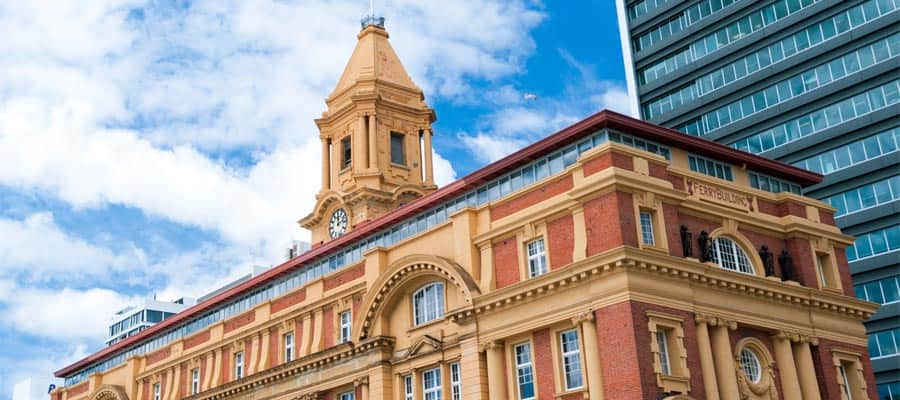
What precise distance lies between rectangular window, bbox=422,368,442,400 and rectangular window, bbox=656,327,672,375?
10.6 meters

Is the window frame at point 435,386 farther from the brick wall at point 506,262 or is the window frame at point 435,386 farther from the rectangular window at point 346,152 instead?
the rectangular window at point 346,152

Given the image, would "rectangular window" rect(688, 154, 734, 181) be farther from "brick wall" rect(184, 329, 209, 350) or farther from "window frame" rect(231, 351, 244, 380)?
"brick wall" rect(184, 329, 209, 350)

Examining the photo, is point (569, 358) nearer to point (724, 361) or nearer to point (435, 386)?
point (724, 361)

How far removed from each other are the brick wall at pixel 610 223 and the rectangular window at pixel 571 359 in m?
3.17

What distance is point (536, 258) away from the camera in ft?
125

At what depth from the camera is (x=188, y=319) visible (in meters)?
60.1

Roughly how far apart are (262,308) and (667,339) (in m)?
25.6

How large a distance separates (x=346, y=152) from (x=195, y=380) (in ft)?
58.2

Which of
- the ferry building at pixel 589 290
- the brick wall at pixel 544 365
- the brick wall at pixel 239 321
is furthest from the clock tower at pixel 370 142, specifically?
the brick wall at pixel 544 365

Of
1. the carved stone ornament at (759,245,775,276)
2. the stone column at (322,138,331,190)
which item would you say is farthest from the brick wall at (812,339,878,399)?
the stone column at (322,138,331,190)

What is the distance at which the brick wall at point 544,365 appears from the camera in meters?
36.1

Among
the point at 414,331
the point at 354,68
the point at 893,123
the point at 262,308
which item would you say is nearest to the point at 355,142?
the point at 354,68

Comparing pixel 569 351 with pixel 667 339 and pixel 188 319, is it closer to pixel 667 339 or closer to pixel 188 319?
pixel 667 339

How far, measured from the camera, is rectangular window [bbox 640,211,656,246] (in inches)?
1406
